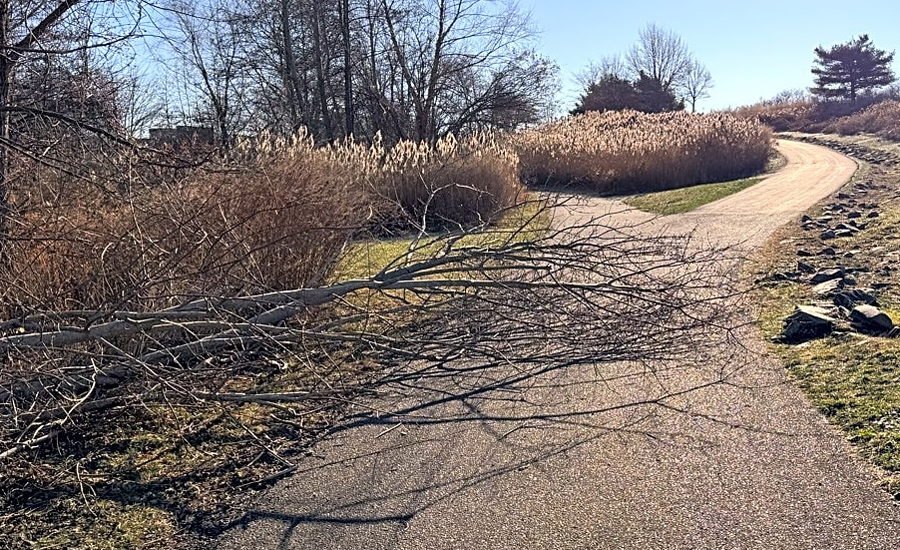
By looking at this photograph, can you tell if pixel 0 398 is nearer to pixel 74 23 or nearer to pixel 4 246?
pixel 4 246

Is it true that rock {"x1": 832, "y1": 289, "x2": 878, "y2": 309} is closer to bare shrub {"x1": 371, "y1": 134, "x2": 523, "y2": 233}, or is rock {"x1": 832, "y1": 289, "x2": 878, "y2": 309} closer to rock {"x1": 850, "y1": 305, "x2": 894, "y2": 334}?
rock {"x1": 850, "y1": 305, "x2": 894, "y2": 334}

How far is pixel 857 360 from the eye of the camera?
588 cm

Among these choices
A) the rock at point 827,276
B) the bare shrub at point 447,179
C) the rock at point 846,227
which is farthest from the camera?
the bare shrub at point 447,179

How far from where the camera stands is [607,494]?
411 cm

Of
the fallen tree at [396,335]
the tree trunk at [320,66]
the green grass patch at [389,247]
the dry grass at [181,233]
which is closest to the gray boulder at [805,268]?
the green grass patch at [389,247]

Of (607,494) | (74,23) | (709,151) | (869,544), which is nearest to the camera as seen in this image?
(869,544)

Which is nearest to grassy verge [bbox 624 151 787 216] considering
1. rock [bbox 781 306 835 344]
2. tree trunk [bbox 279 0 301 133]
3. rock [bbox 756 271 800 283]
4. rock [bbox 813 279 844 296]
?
rock [bbox 756 271 800 283]

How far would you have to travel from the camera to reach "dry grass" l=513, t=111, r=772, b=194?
24.1 meters

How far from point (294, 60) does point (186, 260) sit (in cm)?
2442

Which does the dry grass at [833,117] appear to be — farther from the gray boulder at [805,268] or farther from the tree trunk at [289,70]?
the gray boulder at [805,268]

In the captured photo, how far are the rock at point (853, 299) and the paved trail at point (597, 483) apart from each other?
6.57ft

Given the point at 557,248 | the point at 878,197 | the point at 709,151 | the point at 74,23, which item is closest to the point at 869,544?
the point at 557,248

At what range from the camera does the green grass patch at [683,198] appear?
18141 mm

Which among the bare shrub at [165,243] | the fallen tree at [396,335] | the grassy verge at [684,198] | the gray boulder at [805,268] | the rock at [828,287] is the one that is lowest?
the gray boulder at [805,268]
